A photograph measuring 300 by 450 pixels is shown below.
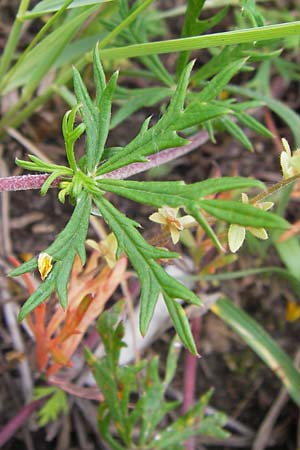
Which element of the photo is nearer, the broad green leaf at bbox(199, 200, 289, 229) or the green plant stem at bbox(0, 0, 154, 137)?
the broad green leaf at bbox(199, 200, 289, 229)

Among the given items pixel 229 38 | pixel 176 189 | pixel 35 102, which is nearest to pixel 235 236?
pixel 176 189

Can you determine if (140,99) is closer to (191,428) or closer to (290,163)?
(290,163)

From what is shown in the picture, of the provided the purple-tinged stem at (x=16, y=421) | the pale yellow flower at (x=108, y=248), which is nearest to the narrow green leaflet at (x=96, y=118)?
the pale yellow flower at (x=108, y=248)

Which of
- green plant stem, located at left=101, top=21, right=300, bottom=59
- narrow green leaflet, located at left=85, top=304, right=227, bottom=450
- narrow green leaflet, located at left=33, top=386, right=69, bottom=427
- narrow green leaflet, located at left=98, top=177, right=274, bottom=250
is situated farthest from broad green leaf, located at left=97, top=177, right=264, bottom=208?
narrow green leaflet, located at left=33, top=386, right=69, bottom=427

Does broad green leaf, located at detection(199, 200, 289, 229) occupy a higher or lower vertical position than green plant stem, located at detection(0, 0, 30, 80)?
lower

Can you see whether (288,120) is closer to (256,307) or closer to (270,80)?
(270,80)

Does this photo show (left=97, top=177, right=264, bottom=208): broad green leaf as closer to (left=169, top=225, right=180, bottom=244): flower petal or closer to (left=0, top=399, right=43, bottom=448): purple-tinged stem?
(left=169, top=225, right=180, bottom=244): flower petal

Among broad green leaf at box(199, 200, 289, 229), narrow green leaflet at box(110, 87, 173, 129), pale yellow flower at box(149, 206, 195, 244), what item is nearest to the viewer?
broad green leaf at box(199, 200, 289, 229)
